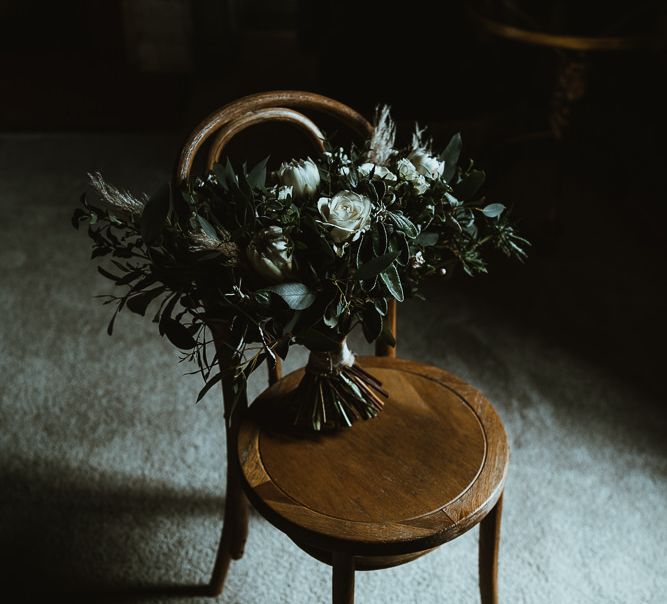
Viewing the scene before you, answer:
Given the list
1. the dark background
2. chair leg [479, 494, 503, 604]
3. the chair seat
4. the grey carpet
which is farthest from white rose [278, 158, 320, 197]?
the dark background

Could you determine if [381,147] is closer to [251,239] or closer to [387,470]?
Answer: [251,239]

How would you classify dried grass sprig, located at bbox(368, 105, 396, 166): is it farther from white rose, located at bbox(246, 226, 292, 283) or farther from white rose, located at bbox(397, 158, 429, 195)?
white rose, located at bbox(246, 226, 292, 283)

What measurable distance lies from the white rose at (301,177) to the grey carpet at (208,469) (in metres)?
0.79

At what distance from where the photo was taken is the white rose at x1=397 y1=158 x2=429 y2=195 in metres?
0.91

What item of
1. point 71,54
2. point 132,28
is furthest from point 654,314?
point 71,54

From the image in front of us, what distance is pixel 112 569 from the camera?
138cm

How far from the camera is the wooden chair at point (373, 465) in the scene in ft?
3.13

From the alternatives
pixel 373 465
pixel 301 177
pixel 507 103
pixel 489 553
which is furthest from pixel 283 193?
pixel 507 103

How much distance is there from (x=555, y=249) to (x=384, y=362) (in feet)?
4.20

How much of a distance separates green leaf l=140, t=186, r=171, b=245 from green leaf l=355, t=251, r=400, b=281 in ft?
0.79

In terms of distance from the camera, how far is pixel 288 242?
856 mm

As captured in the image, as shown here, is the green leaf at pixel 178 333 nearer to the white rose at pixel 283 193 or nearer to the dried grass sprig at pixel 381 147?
the white rose at pixel 283 193

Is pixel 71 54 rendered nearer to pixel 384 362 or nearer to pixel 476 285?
pixel 476 285

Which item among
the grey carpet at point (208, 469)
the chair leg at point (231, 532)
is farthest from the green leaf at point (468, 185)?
the grey carpet at point (208, 469)
